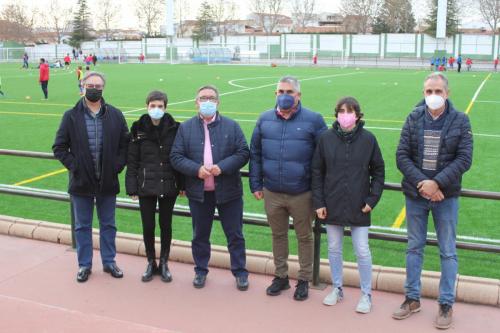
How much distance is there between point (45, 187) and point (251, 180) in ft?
18.9

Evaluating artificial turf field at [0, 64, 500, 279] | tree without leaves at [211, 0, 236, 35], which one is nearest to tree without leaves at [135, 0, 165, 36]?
tree without leaves at [211, 0, 236, 35]

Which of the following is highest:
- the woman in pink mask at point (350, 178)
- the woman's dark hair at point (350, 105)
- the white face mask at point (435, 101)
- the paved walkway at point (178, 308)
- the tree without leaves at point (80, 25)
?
the tree without leaves at point (80, 25)

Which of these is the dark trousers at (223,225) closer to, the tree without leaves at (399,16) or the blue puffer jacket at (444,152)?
the blue puffer jacket at (444,152)

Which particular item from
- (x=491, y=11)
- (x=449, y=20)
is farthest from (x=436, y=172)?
(x=491, y=11)

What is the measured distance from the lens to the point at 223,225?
5477mm

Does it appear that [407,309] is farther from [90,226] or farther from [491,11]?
[491,11]

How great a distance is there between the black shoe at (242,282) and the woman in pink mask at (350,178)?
3.34 ft

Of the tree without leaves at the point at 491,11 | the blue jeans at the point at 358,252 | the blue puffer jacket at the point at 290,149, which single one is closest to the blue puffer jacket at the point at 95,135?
the blue puffer jacket at the point at 290,149

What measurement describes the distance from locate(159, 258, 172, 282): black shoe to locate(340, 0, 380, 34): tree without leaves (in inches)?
4383

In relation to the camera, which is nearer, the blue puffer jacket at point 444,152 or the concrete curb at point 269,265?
the blue puffer jacket at point 444,152

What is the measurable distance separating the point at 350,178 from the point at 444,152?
765 mm

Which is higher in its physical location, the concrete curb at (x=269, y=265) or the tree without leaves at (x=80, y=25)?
the tree without leaves at (x=80, y=25)

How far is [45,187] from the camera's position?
9883mm

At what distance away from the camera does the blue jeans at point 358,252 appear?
16.1 feet
